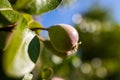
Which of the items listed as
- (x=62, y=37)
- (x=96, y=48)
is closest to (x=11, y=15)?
(x=62, y=37)

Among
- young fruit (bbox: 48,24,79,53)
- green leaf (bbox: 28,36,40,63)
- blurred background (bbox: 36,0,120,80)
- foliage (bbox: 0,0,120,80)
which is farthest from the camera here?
blurred background (bbox: 36,0,120,80)

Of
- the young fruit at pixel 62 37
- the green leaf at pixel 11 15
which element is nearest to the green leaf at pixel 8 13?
the green leaf at pixel 11 15

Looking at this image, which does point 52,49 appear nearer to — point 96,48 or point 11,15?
point 11,15

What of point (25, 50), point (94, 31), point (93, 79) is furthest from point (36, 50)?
point (94, 31)

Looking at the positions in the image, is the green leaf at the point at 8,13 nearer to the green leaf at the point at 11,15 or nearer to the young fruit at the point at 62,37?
the green leaf at the point at 11,15

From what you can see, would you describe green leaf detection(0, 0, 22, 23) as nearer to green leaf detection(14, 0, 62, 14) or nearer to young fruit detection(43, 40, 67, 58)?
green leaf detection(14, 0, 62, 14)

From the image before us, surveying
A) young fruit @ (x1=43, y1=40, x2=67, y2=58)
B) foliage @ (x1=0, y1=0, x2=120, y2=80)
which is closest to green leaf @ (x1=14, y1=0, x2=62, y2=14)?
foliage @ (x1=0, y1=0, x2=120, y2=80)
